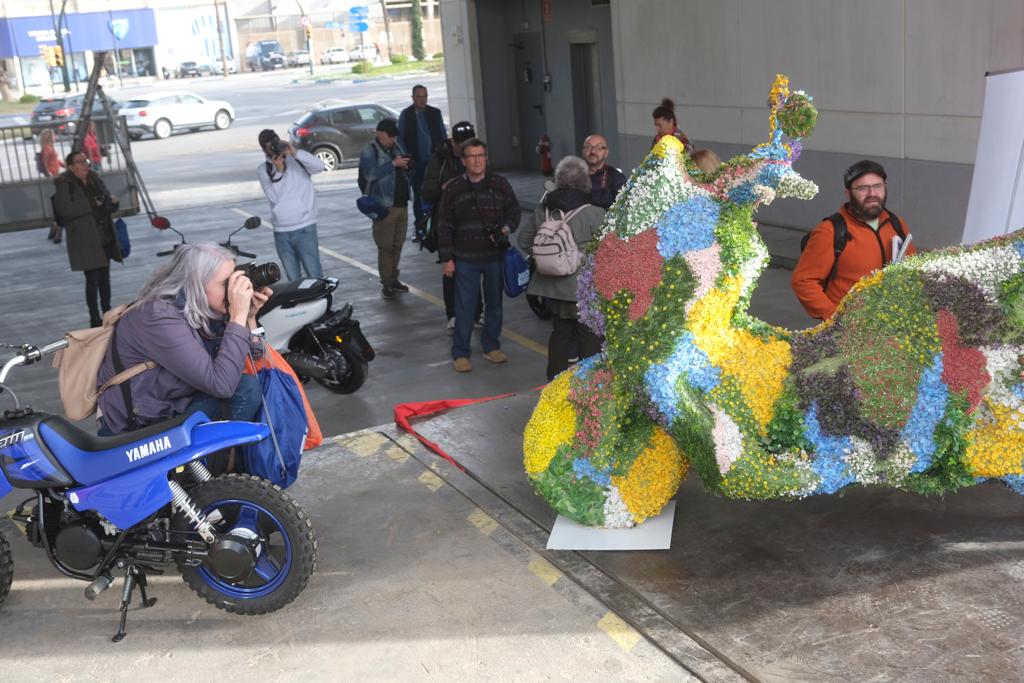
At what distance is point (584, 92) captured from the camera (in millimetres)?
18828

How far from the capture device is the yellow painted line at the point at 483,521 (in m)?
5.93

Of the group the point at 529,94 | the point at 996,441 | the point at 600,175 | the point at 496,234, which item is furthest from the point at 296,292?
the point at 529,94

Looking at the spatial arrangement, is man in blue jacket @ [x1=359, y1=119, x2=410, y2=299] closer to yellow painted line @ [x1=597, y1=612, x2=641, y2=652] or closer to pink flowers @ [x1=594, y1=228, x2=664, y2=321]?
pink flowers @ [x1=594, y1=228, x2=664, y2=321]

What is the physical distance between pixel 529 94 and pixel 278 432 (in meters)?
16.1

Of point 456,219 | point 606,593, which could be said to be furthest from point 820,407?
point 456,219

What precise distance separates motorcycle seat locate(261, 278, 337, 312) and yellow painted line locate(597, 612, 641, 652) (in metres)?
4.04

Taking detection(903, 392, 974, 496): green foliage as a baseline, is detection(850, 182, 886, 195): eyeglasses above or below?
above

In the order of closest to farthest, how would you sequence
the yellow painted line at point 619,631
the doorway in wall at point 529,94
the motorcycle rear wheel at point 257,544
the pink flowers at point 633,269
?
the yellow painted line at point 619,631 → the motorcycle rear wheel at point 257,544 → the pink flowers at point 633,269 → the doorway in wall at point 529,94

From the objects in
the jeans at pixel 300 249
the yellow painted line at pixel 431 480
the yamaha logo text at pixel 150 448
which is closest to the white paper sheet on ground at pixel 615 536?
the yellow painted line at pixel 431 480

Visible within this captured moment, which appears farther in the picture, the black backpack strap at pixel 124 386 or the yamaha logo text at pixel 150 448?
the black backpack strap at pixel 124 386

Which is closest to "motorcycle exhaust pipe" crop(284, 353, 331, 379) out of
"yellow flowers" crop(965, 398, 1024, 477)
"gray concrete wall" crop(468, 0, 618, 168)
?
"yellow flowers" crop(965, 398, 1024, 477)

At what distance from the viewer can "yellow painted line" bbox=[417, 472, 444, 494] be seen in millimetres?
6583

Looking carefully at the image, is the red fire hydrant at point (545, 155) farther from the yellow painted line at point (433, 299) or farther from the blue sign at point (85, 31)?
the blue sign at point (85, 31)

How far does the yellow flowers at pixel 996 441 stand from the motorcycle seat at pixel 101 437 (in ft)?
11.7
